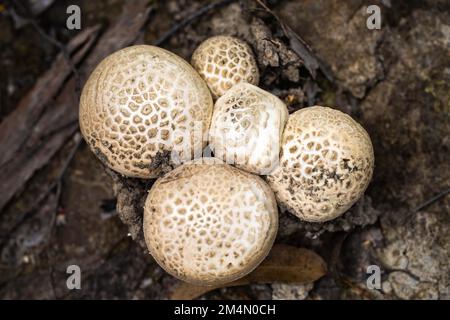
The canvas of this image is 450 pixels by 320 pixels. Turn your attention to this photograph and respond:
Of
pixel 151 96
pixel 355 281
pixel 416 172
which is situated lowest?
pixel 355 281

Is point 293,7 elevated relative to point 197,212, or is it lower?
elevated

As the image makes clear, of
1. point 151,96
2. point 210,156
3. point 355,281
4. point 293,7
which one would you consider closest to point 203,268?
point 210,156

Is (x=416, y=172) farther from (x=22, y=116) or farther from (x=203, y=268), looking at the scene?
(x=22, y=116)

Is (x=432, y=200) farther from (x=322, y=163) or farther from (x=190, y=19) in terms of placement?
(x=190, y=19)

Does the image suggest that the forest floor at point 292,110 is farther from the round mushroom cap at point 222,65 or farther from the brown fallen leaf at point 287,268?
the round mushroom cap at point 222,65

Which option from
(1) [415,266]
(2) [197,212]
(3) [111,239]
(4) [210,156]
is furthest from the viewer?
(3) [111,239]

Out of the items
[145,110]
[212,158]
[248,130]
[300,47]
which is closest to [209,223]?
[212,158]

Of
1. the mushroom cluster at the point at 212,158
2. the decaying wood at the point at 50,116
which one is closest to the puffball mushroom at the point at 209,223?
the mushroom cluster at the point at 212,158

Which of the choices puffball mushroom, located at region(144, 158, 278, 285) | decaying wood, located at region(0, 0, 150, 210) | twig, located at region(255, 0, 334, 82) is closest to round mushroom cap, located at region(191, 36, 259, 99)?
twig, located at region(255, 0, 334, 82)
